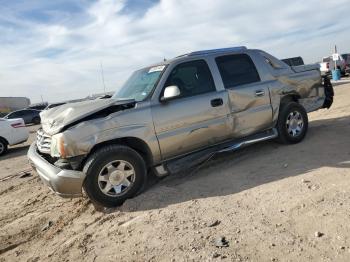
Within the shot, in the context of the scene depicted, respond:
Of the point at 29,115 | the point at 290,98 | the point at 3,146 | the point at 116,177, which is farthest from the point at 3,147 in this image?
the point at 29,115

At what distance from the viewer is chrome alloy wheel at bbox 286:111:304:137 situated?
7.07m

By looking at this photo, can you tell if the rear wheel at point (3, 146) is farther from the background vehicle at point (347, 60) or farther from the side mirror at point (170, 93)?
the background vehicle at point (347, 60)

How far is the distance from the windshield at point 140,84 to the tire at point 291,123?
7.89ft

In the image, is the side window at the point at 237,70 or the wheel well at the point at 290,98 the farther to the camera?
the wheel well at the point at 290,98

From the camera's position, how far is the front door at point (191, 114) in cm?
560

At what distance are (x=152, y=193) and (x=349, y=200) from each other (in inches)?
98.5

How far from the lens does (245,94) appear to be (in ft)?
21.0

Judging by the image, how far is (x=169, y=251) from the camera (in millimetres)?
3797

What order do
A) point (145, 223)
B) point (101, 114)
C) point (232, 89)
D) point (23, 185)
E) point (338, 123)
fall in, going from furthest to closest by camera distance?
point (338, 123)
point (23, 185)
point (232, 89)
point (101, 114)
point (145, 223)

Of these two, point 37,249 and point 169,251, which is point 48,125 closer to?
point 37,249

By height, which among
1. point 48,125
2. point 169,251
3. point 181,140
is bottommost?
point 169,251

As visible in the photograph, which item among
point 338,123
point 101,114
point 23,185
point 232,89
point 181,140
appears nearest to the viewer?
point 101,114

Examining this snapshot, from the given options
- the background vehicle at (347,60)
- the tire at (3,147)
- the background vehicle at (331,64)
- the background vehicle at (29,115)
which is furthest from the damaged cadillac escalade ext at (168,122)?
the background vehicle at (29,115)

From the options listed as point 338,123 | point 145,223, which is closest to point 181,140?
point 145,223
